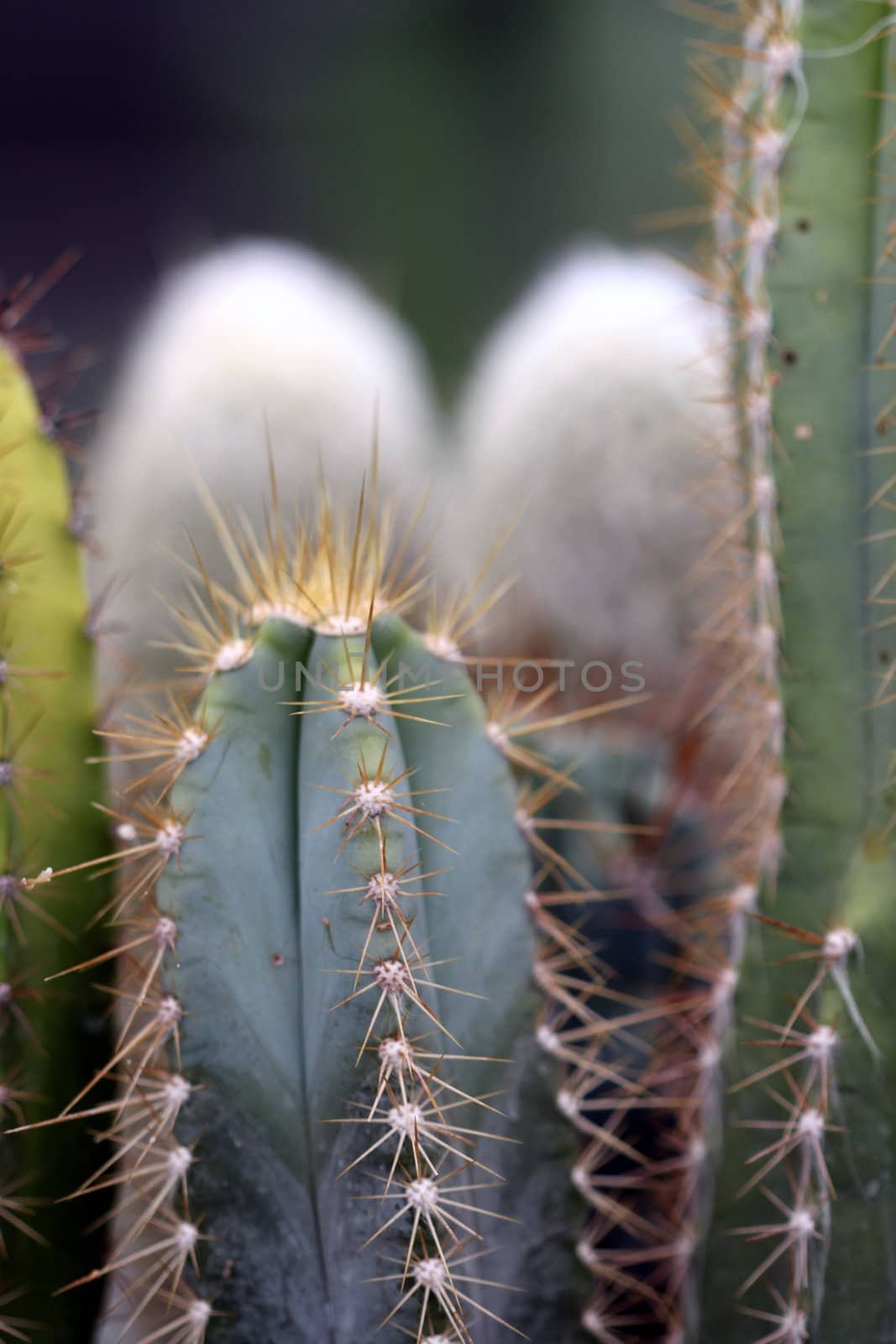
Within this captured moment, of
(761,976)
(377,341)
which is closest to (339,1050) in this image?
(761,976)

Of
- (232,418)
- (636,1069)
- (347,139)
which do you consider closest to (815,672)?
(636,1069)

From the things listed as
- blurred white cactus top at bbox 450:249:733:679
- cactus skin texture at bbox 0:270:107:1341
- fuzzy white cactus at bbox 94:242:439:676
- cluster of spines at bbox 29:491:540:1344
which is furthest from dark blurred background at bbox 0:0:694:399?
cluster of spines at bbox 29:491:540:1344

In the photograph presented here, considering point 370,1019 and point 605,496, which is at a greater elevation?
point 605,496

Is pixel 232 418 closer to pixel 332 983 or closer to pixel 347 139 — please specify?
pixel 332 983

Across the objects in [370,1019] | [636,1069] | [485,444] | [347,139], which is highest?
[347,139]

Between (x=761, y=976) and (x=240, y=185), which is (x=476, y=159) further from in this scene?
(x=761, y=976)

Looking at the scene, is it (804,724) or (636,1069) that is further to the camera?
(636,1069)

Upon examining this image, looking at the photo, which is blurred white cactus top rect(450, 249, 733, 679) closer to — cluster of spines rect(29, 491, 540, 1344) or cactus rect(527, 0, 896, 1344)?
cactus rect(527, 0, 896, 1344)
